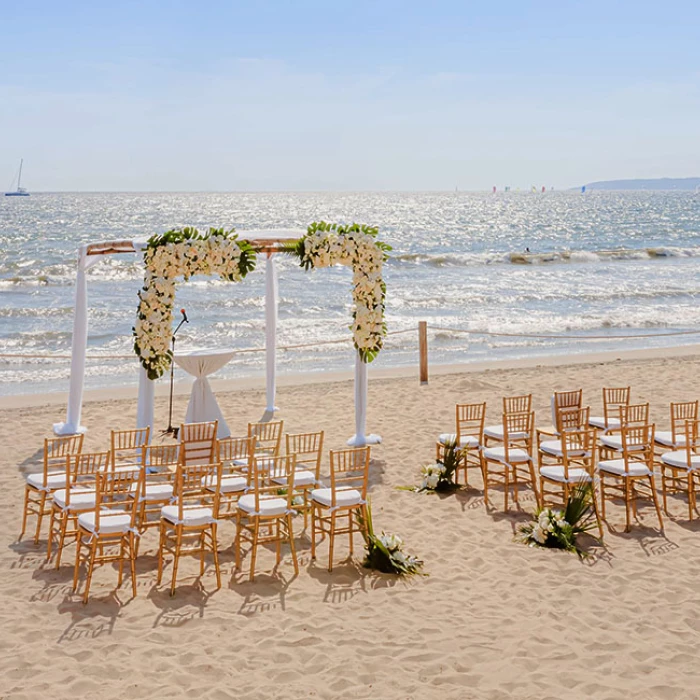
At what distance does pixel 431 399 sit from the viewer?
13125mm

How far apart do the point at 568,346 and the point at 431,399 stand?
876 cm

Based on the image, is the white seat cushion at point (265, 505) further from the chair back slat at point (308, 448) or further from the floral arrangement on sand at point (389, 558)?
→ the floral arrangement on sand at point (389, 558)

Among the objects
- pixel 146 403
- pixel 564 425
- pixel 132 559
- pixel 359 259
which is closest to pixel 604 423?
pixel 564 425

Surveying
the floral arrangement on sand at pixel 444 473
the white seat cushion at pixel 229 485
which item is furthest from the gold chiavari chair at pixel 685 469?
the white seat cushion at pixel 229 485

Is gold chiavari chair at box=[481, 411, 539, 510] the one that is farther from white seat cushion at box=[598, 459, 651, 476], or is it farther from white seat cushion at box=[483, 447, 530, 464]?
white seat cushion at box=[598, 459, 651, 476]

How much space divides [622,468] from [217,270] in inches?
186

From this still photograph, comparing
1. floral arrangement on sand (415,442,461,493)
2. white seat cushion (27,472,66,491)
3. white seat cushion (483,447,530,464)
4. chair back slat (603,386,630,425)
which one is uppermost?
chair back slat (603,386,630,425)

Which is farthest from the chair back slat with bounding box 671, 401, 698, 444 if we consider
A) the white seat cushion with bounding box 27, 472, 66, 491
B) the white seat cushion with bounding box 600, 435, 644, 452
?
the white seat cushion with bounding box 27, 472, 66, 491

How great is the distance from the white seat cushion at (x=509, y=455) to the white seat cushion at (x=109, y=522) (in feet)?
12.0

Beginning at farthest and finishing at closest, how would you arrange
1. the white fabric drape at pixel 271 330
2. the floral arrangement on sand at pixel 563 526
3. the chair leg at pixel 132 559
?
the white fabric drape at pixel 271 330 → the floral arrangement on sand at pixel 563 526 → the chair leg at pixel 132 559

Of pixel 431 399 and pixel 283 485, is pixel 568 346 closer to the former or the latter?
pixel 431 399

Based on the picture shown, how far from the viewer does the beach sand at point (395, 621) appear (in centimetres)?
511

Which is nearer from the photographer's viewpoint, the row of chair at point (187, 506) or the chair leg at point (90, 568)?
the chair leg at point (90, 568)

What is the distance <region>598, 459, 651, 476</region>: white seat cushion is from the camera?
7.78m
